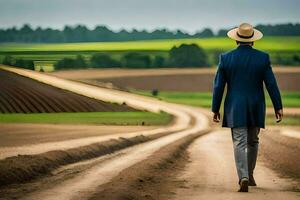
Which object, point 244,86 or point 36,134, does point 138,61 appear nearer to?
point 36,134

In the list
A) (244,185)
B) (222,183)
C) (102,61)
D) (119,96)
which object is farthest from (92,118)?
(244,185)

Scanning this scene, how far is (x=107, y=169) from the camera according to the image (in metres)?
16.8

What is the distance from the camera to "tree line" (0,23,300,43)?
63562mm

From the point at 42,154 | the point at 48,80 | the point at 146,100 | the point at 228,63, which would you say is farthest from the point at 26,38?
the point at 228,63

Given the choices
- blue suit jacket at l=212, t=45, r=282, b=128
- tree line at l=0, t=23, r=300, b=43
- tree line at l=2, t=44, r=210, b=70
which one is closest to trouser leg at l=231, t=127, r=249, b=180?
blue suit jacket at l=212, t=45, r=282, b=128

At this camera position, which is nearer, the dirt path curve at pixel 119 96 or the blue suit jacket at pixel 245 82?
the blue suit jacket at pixel 245 82

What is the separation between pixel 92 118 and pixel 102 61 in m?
Answer: 38.2

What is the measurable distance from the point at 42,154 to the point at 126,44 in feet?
311

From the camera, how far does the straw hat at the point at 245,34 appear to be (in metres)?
13.1

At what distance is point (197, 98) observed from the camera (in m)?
113

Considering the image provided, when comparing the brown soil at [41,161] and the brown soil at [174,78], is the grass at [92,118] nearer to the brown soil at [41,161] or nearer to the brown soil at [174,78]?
the brown soil at [41,161]

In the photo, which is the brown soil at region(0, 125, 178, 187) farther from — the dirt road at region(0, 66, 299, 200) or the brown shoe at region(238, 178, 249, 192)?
the brown shoe at region(238, 178, 249, 192)

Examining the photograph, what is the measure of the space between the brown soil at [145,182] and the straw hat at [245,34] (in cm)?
241

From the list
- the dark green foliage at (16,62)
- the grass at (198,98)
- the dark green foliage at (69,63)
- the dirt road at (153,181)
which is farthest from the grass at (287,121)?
the dirt road at (153,181)
